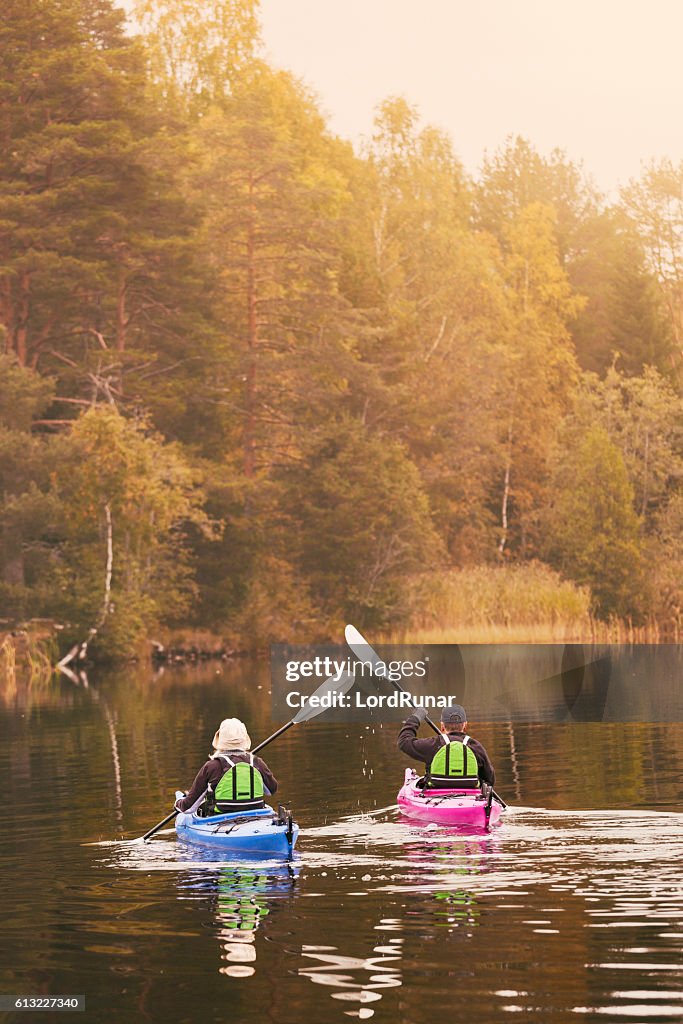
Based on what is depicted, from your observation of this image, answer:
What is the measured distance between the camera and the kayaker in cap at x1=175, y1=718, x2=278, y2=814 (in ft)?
55.8

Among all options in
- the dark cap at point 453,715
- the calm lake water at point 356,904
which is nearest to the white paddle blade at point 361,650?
the calm lake water at point 356,904

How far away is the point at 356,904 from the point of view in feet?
46.9

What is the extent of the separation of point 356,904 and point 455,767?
453cm

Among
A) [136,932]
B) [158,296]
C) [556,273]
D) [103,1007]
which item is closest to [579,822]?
[136,932]

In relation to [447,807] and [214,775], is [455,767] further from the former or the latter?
[214,775]

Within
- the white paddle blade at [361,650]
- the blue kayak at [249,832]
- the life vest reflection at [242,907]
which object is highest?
the white paddle blade at [361,650]

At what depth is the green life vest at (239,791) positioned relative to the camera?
17109mm

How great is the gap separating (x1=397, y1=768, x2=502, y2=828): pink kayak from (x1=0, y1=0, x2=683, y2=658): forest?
34502 mm

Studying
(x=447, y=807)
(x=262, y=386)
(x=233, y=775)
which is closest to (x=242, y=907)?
(x=233, y=775)

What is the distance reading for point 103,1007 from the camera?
11.0 m

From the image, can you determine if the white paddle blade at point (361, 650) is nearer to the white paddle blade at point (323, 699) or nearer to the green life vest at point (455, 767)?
the white paddle blade at point (323, 699)

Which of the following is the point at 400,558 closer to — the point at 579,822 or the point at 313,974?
the point at 579,822

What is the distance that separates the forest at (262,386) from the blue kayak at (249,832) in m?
35.8

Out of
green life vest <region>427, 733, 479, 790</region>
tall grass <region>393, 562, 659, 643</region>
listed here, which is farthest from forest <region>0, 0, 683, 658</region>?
green life vest <region>427, 733, 479, 790</region>
